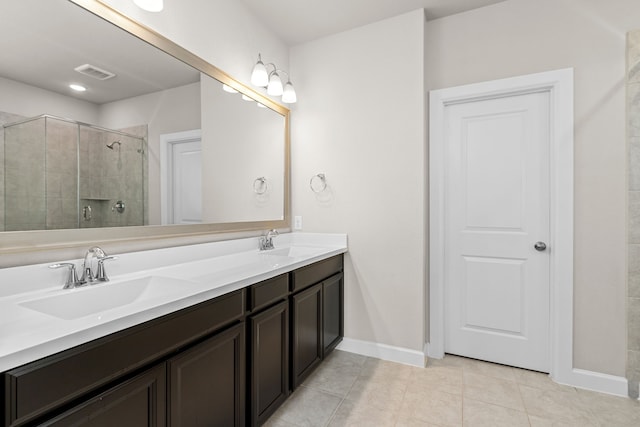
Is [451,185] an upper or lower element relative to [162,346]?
upper

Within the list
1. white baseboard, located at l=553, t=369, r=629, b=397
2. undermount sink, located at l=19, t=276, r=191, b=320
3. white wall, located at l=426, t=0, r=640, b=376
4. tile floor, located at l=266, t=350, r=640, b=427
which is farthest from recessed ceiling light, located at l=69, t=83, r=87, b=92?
white baseboard, located at l=553, t=369, r=629, b=397

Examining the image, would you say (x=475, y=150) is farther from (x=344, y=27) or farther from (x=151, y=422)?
(x=151, y=422)

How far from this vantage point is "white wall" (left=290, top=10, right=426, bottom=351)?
2328 millimetres

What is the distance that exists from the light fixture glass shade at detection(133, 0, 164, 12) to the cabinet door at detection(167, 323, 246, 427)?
5.20 feet

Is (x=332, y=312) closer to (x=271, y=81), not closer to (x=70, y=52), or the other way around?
(x=271, y=81)

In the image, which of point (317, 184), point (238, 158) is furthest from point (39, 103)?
point (317, 184)

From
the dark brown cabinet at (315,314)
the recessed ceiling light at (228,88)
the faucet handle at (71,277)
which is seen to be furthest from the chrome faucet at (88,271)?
the recessed ceiling light at (228,88)

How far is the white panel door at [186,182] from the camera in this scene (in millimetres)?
1779

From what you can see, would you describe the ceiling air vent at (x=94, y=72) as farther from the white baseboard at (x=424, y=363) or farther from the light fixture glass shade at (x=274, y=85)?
the white baseboard at (x=424, y=363)

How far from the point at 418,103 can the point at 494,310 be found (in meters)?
1.66

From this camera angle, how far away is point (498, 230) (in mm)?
2350

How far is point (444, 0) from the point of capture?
221 cm

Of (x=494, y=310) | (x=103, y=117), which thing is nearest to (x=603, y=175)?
(x=494, y=310)

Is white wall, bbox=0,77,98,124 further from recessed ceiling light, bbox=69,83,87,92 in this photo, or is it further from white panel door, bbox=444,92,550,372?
white panel door, bbox=444,92,550,372
